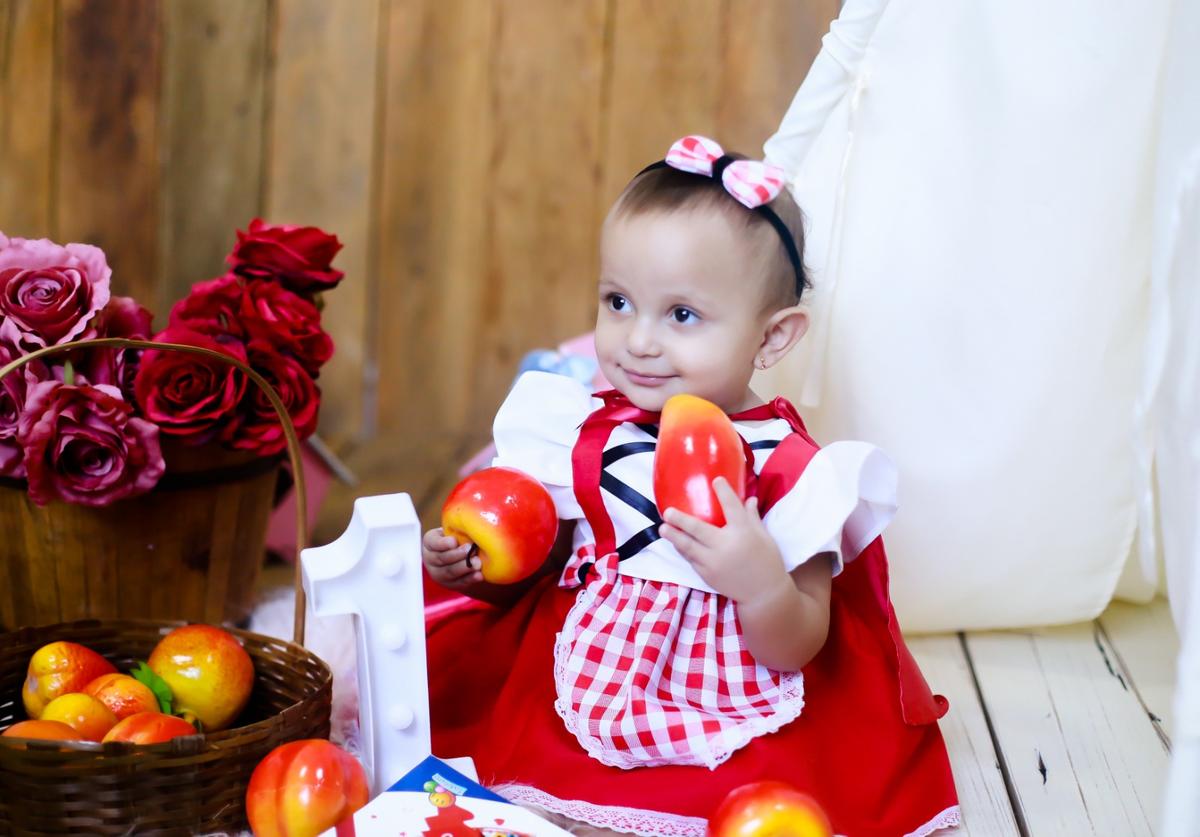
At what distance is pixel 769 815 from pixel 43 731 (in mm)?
569

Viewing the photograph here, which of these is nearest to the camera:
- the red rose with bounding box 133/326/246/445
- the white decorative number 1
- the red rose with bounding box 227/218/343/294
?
the white decorative number 1

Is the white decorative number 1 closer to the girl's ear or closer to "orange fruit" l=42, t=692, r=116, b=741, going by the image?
"orange fruit" l=42, t=692, r=116, b=741

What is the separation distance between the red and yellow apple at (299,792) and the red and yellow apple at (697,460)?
1.13 ft

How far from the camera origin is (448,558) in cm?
116

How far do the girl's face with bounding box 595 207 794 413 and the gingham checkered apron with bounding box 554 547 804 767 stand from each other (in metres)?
0.18

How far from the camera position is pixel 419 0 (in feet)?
7.63

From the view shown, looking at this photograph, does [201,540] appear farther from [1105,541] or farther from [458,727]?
[1105,541]

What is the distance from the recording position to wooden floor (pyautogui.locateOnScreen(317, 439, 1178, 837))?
3.83ft

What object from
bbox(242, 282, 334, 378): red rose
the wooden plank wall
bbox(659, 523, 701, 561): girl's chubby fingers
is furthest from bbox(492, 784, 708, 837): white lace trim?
the wooden plank wall

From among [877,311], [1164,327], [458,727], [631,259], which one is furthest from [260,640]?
[1164,327]

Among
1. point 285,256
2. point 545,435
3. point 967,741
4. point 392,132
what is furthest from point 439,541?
point 392,132

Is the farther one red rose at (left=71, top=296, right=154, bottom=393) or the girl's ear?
red rose at (left=71, top=296, right=154, bottom=393)

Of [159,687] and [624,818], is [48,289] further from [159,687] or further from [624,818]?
[624,818]

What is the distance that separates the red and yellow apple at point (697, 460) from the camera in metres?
1.05
